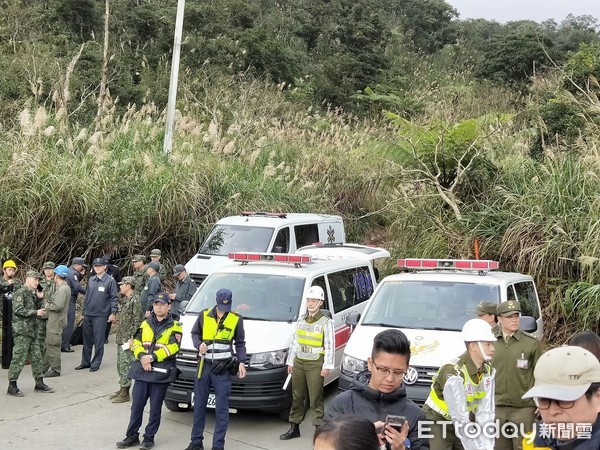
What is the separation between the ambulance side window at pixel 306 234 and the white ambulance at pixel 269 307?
3.28 meters

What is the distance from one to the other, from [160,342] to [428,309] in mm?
2954

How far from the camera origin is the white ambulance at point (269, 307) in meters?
8.06

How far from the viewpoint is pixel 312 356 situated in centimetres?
767

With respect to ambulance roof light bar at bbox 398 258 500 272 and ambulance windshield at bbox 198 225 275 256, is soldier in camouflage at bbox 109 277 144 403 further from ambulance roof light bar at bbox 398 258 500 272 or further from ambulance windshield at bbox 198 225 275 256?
ambulance windshield at bbox 198 225 275 256

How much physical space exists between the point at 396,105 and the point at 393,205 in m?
17.5

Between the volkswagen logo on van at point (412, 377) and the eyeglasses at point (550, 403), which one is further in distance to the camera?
the volkswagen logo on van at point (412, 377)

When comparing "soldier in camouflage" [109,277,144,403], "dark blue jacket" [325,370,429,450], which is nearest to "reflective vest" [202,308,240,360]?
"soldier in camouflage" [109,277,144,403]

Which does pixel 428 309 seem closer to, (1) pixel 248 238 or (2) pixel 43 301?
(2) pixel 43 301

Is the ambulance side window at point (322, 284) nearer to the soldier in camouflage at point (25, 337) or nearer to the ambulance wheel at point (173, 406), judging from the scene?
the ambulance wheel at point (173, 406)

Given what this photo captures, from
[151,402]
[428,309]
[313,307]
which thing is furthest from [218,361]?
[428,309]

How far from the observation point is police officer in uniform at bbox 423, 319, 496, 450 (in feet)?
15.4

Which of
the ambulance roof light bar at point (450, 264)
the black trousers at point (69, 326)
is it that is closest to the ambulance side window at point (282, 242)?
the black trousers at point (69, 326)

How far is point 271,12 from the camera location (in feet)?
153

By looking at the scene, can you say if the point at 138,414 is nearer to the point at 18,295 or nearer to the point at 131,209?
the point at 18,295
